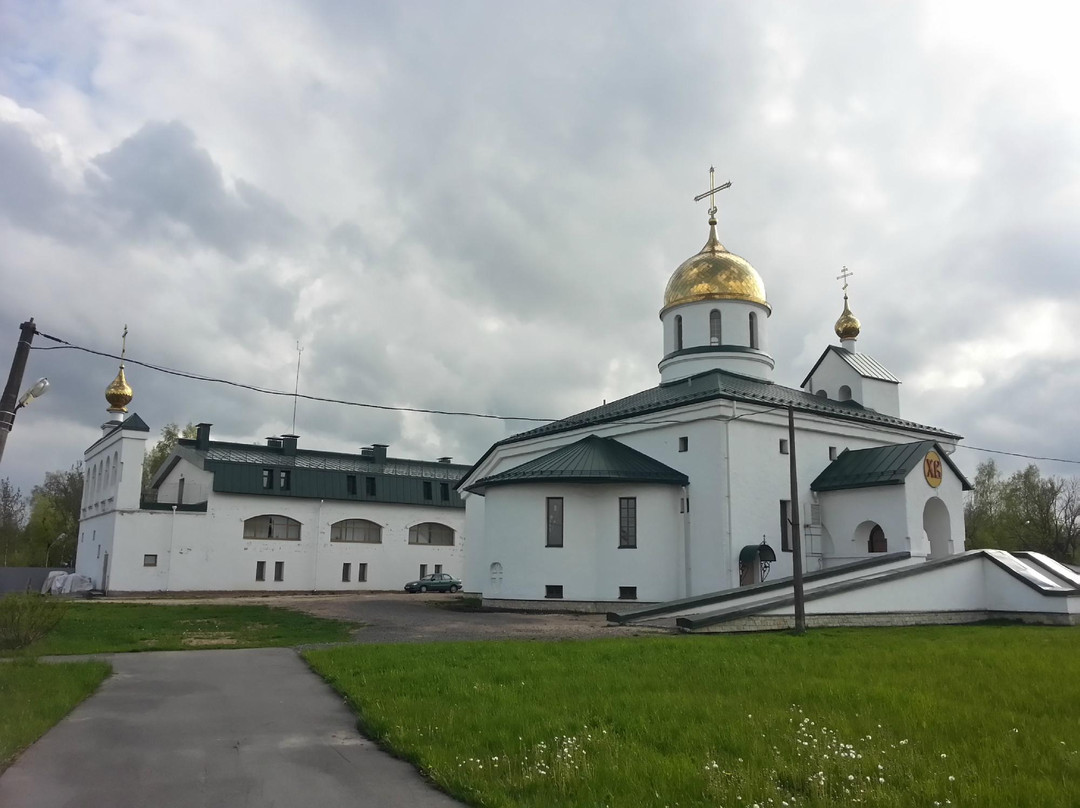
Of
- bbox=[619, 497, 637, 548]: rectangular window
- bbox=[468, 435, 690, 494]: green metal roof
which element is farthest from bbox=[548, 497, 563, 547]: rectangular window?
bbox=[619, 497, 637, 548]: rectangular window

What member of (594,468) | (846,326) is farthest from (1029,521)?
(594,468)

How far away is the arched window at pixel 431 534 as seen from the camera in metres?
48.7

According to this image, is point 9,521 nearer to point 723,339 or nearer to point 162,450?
point 162,450

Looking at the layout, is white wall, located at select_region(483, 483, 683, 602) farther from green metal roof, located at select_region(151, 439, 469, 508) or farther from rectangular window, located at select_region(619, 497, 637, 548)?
green metal roof, located at select_region(151, 439, 469, 508)

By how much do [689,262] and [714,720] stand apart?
91.6 feet

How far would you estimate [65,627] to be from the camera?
19781 mm

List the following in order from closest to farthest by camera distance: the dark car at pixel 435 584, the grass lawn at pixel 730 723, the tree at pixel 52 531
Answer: the grass lawn at pixel 730 723 → the dark car at pixel 435 584 → the tree at pixel 52 531

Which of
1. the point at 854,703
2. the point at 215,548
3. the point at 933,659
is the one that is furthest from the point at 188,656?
the point at 215,548

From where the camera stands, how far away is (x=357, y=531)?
46.5m

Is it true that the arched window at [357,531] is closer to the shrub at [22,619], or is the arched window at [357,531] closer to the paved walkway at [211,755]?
the shrub at [22,619]

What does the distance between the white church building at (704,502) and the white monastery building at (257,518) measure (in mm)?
18693

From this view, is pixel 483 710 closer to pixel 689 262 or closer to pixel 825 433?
pixel 825 433

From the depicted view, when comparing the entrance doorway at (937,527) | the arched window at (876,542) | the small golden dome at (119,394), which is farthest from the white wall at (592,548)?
the small golden dome at (119,394)

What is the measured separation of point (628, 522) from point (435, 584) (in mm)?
21247
